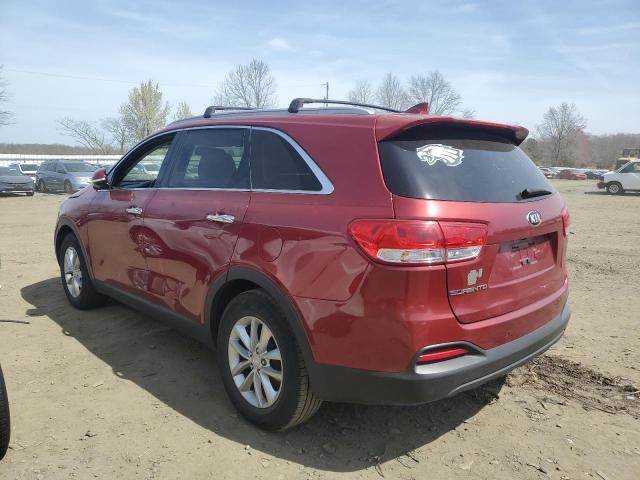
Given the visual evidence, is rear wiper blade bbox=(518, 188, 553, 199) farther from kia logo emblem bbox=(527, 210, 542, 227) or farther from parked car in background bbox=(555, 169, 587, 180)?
parked car in background bbox=(555, 169, 587, 180)

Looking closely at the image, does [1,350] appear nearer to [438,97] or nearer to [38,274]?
[38,274]

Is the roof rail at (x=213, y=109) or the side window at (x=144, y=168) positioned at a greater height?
the roof rail at (x=213, y=109)

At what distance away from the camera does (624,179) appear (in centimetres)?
2552

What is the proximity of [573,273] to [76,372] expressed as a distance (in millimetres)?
5971

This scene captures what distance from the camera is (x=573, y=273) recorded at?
664 cm

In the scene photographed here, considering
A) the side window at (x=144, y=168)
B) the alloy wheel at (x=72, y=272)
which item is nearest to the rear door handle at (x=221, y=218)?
the side window at (x=144, y=168)

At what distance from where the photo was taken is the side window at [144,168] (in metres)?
3.98

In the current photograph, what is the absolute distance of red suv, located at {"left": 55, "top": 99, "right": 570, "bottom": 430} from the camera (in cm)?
228

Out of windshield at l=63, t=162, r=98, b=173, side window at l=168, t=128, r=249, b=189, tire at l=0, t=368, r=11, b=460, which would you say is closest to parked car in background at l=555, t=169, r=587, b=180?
windshield at l=63, t=162, r=98, b=173

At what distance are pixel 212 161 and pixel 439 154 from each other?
162 cm

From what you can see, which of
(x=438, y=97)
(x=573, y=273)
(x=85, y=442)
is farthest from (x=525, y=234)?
(x=438, y=97)

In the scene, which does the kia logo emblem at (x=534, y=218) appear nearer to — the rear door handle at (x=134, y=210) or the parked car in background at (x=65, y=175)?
the rear door handle at (x=134, y=210)

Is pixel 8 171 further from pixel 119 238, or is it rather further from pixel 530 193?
pixel 530 193

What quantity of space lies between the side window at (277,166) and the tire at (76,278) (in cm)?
262
